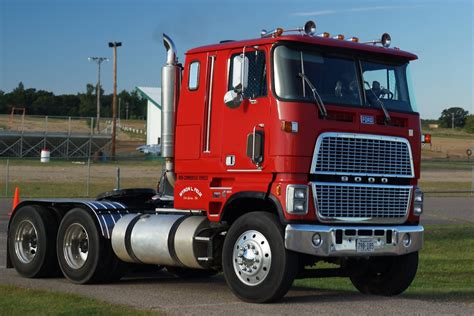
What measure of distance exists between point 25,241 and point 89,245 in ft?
5.50

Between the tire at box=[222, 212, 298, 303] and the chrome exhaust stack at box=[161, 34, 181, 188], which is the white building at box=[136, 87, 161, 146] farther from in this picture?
the tire at box=[222, 212, 298, 303]

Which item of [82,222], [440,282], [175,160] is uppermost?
[175,160]

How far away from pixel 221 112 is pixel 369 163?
190 centimetres

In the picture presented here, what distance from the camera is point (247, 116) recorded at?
1093 cm

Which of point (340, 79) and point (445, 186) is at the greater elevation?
point (340, 79)

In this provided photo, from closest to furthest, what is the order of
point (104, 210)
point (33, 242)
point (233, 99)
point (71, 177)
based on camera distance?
1. point (233, 99)
2. point (104, 210)
3. point (33, 242)
4. point (71, 177)

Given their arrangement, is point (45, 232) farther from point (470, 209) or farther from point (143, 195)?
point (470, 209)

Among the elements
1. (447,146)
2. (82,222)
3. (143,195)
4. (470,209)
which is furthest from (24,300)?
(447,146)

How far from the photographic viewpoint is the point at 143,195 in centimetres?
1350

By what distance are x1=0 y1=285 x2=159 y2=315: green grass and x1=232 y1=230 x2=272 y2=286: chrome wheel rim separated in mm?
1330

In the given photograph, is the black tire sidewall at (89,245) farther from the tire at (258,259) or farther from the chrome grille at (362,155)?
the chrome grille at (362,155)

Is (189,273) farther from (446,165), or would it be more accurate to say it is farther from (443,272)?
(446,165)

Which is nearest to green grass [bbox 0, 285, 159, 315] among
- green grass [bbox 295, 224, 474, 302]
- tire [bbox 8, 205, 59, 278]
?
tire [bbox 8, 205, 59, 278]

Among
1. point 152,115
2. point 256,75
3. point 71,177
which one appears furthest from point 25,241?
point 152,115
